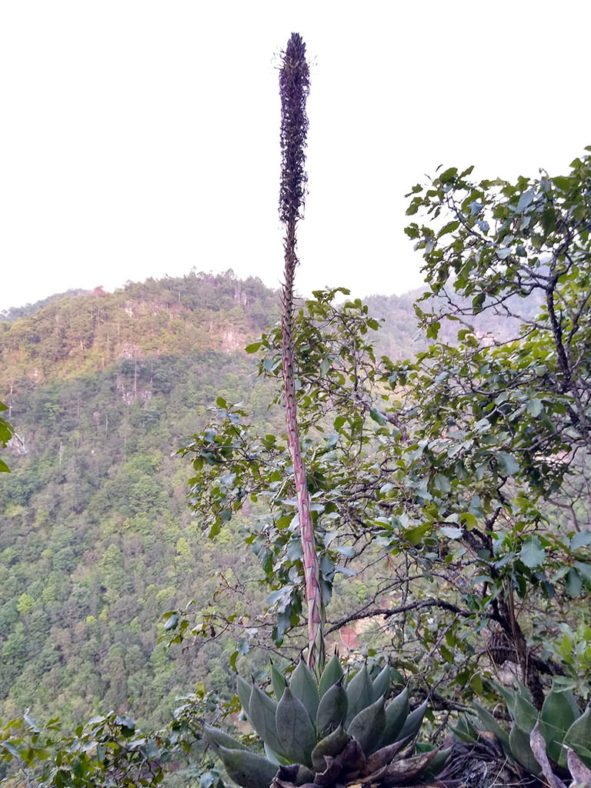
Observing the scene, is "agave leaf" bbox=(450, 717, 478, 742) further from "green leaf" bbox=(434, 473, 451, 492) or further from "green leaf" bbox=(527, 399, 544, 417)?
"green leaf" bbox=(527, 399, 544, 417)

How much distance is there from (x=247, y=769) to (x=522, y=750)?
68 cm

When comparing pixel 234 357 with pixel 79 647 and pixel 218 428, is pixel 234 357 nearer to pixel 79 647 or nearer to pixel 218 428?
pixel 79 647

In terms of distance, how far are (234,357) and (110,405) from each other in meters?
15.8

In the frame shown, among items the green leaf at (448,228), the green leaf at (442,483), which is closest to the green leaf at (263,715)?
the green leaf at (442,483)

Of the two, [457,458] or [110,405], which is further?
[110,405]

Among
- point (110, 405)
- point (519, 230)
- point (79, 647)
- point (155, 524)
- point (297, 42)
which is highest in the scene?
point (297, 42)

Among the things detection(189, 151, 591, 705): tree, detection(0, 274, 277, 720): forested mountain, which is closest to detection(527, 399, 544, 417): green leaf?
detection(189, 151, 591, 705): tree

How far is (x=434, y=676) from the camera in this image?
9.29 feet

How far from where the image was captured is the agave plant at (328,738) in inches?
35.1

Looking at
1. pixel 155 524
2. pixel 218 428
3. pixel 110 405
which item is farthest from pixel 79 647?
pixel 218 428

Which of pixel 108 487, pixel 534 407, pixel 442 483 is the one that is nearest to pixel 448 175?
pixel 534 407

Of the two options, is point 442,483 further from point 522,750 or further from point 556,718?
point 522,750

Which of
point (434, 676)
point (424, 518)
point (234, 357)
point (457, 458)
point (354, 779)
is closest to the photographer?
point (354, 779)

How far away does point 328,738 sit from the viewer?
0.89m
